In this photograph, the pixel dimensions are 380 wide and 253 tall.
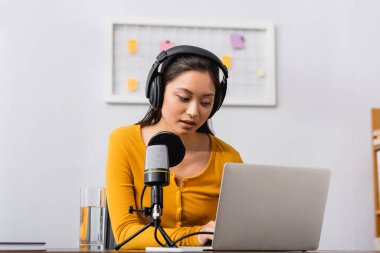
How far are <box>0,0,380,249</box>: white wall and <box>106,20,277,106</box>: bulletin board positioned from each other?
5 cm

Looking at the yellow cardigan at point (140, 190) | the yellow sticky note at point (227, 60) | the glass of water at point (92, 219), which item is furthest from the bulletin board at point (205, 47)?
the glass of water at point (92, 219)

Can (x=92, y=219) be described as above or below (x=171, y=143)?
below

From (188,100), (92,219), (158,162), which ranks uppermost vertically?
(188,100)

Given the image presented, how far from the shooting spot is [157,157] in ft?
4.20

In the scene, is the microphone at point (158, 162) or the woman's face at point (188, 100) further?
the woman's face at point (188, 100)

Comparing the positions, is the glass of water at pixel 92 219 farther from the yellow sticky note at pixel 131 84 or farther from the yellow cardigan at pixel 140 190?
the yellow sticky note at pixel 131 84

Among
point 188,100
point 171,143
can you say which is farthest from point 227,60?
point 171,143

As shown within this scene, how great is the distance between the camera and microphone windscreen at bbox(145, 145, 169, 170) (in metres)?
1.28

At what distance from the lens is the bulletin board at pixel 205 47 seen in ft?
10.0

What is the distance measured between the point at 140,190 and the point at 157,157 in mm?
558

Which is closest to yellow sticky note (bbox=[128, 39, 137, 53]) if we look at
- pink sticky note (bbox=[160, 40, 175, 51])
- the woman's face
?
pink sticky note (bbox=[160, 40, 175, 51])

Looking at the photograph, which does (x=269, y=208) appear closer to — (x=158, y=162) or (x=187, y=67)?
(x=158, y=162)

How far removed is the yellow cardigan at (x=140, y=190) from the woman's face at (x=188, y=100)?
153mm

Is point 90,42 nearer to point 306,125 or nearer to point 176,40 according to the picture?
point 176,40
